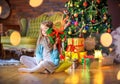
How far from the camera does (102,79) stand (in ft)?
12.3

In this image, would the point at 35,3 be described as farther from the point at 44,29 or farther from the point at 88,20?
the point at 44,29

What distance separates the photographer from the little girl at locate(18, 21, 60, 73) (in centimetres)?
415

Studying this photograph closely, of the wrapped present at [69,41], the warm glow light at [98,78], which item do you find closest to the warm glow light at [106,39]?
the wrapped present at [69,41]

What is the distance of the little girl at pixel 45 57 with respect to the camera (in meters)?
4.15

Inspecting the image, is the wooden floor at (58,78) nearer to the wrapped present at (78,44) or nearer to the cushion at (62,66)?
the cushion at (62,66)

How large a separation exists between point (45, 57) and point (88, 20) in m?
2.03

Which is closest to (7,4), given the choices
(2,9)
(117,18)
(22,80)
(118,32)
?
(2,9)

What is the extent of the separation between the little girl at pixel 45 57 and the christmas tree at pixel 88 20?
1.53 meters

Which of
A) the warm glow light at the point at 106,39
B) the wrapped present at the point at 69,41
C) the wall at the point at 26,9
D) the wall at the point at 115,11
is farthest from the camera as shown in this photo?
the wall at the point at 26,9

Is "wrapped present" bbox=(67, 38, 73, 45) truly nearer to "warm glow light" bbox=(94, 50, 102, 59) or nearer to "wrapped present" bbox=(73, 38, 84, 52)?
"wrapped present" bbox=(73, 38, 84, 52)

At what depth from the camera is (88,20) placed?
19.7ft

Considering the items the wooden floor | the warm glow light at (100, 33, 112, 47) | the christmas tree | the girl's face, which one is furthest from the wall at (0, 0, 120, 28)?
the wooden floor

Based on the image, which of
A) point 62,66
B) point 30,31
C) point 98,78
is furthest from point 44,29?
point 30,31

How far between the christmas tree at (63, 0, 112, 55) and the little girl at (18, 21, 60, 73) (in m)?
1.53
